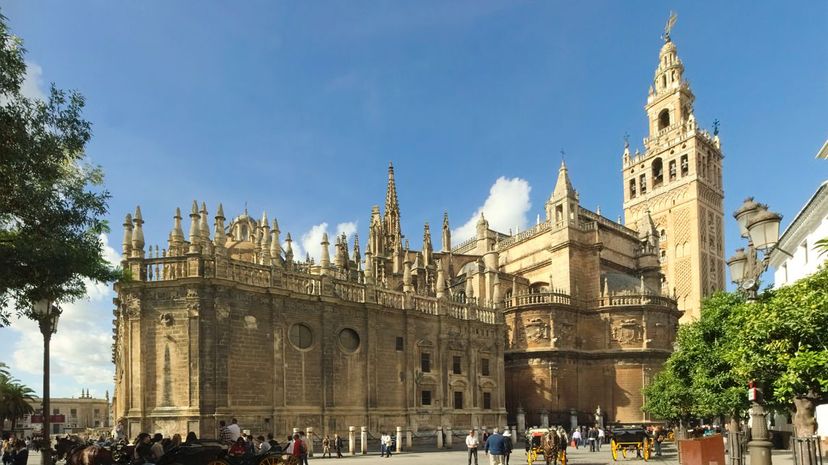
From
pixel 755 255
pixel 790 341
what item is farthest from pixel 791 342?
pixel 755 255

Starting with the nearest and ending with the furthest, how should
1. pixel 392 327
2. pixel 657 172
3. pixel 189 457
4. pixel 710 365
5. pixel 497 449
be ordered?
pixel 189 457, pixel 497 449, pixel 710 365, pixel 392 327, pixel 657 172

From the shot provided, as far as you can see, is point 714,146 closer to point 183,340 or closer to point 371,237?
point 371,237

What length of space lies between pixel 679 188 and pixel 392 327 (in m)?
42.2

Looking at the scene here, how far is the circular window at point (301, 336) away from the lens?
96.4 ft

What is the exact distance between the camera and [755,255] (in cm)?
1117

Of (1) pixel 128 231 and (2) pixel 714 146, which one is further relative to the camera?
(2) pixel 714 146

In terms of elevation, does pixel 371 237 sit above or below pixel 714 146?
below

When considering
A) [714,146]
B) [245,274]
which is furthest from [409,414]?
[714,146]

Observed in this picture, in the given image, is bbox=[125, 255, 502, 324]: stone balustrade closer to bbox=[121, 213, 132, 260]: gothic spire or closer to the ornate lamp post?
bbox=[121, 213, 132, 260]: gothic spire

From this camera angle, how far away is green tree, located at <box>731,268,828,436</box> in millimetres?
13258

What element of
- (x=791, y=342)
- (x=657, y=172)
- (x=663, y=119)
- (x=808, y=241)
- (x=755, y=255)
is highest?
(x=663, y=119)

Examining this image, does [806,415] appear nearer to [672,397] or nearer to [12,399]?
[672,397]

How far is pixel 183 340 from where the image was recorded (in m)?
25.9

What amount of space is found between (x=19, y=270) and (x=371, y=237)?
37.6 m
